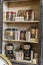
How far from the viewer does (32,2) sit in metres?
2.90

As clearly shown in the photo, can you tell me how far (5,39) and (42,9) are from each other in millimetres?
899

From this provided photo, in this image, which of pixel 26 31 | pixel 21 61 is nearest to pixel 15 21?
pixel 26 31

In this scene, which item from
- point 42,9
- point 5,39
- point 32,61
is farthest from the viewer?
point 5,39

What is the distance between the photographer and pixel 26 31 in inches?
111

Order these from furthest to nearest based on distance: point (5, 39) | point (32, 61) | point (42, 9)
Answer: point (5, 39) → point (32, 61) → point (42, 9)

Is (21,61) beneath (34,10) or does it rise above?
beneath

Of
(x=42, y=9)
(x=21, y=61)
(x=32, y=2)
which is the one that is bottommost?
(x=21, y=61)

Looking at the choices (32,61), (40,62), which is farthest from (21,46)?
(40,62)

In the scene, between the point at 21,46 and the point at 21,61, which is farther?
the point at 21,46

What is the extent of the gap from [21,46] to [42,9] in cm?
91

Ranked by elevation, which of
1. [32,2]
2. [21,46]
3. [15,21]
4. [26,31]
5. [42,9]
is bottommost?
[21,46]

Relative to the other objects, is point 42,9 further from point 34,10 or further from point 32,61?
point 32,61

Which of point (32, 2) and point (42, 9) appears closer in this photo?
point (42, 9)

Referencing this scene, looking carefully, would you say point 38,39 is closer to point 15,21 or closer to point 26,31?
point 26,31
